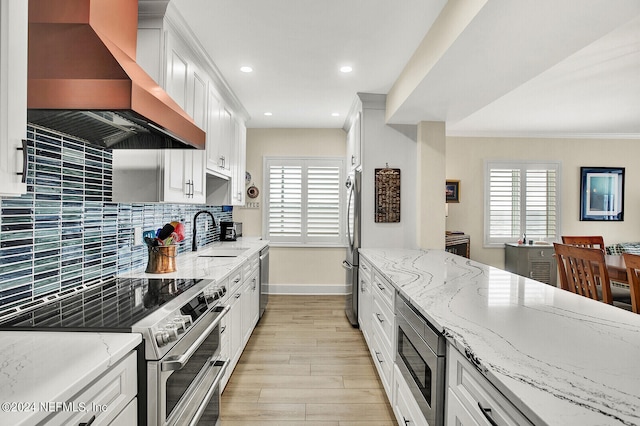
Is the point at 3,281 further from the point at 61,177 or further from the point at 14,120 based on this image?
the point at 14,120

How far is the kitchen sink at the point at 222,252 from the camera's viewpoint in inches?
125

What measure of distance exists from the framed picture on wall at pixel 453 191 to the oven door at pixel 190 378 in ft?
14.5

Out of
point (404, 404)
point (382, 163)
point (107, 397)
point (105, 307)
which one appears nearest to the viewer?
point (107, 397)

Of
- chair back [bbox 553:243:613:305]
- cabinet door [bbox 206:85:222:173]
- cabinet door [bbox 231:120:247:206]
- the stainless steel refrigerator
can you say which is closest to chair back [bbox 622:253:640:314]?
chair back [bbox 553:243:613:305]

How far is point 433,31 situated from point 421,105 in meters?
0.88

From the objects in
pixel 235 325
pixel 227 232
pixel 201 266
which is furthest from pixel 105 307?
pixel 227 232

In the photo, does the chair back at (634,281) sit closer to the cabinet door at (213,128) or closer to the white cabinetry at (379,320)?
the white cabinetry at (379,320)

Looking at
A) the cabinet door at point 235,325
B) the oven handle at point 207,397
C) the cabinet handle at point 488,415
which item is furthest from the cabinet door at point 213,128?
the cabinet handle at point 488,415

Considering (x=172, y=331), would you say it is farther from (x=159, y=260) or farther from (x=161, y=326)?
(x=159, y=260)

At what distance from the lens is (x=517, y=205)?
18.0 ft

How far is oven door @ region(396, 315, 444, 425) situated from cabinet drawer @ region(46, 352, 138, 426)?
1.08 m

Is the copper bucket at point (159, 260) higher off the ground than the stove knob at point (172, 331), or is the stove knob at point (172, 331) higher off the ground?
the copper bucket at point (159, 260)

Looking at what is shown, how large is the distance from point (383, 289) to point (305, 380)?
95cm

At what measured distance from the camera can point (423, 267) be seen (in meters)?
2.54
